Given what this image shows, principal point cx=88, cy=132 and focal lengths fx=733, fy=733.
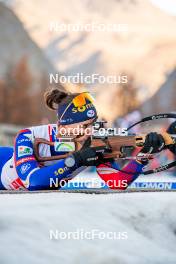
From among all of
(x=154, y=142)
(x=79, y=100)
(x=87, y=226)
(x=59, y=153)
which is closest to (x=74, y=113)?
(x=79, y=100)

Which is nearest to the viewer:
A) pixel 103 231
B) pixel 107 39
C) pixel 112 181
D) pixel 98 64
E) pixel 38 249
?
pixel 38 249

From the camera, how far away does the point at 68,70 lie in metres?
37.0

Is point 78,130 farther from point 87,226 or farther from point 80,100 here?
point 87,226

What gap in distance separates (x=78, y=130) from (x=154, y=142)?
1.65ft

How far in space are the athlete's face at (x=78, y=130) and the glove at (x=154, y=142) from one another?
38cm

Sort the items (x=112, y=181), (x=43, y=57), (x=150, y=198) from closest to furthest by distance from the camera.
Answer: (x=150, y=198), (x=112, y=181), (x=43, y=57)

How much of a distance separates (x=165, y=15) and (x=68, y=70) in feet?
18.4

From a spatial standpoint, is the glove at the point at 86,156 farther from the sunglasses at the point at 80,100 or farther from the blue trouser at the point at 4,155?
the blue trouser at the point at 4,155

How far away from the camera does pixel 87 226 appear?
311cm

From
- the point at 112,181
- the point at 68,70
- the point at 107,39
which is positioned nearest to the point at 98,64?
the point at 68,70

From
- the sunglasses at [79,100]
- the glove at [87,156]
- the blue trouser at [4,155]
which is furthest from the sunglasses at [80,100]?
the blue trouser at [4,155]

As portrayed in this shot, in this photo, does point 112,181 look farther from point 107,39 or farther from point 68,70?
point 107,39

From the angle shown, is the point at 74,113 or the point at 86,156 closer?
the point at 86,156

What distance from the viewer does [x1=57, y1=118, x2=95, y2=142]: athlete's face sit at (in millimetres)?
4535
